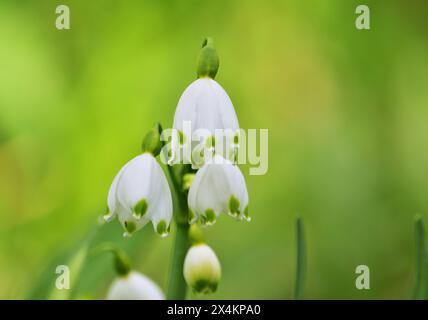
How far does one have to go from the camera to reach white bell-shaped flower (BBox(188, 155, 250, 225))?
1.36 metres

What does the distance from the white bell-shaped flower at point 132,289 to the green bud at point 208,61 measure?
17.5 inches

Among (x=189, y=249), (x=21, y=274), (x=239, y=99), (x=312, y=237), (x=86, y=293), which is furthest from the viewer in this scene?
(x=239, y=99)

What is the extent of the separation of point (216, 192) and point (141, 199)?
4.6 inches

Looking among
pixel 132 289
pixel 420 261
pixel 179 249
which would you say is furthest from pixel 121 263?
pixel 420 261

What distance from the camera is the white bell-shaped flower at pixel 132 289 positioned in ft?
5.60

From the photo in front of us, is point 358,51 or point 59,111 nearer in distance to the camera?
point 59,111

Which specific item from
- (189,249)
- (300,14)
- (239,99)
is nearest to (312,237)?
(239,99)

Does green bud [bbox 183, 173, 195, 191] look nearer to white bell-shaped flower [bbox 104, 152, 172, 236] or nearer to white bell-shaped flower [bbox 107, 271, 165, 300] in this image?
white bell-shaped flower [bbox 104, 152, 172, 236]

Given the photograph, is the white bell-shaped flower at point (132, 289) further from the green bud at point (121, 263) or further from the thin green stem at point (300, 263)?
the thin green stem at point (300, 263)

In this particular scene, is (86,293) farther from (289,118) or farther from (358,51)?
(358,51)

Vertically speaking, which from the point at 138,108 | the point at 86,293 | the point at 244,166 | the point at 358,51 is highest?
the point at 358,51

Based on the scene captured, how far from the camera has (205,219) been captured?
136 cm

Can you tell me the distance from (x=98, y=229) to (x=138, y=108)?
3.55 ft

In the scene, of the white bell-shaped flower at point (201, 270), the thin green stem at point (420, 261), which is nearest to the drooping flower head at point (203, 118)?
the white bell-shaped flower at point (201, 270)
